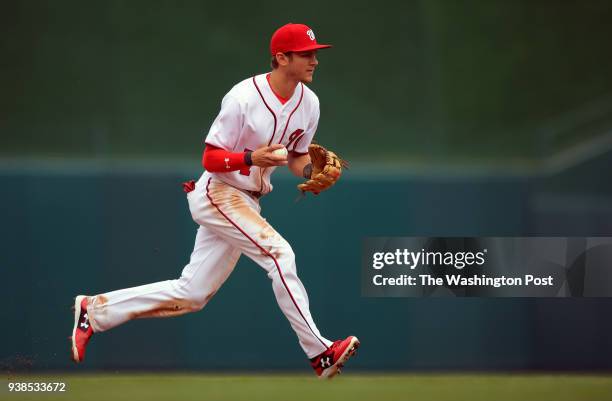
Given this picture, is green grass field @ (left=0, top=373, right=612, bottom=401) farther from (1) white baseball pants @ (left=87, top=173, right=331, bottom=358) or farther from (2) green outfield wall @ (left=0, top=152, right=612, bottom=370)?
(1) white baseball pants @ (left=87, top=173, right=331, bottom=358)

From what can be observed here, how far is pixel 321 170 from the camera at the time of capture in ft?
18.9

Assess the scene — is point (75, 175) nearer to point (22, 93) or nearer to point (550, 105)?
point (22, 93)

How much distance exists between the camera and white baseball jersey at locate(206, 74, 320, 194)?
5.64 m

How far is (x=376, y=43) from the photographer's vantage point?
7.39 meters

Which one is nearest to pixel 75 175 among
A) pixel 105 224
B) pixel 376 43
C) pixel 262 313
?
pixel 105 224

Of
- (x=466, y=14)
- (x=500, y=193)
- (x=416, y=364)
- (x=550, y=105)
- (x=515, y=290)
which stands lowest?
(x=416, y=364)

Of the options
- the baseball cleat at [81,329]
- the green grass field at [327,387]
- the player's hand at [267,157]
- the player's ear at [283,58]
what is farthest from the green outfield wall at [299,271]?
the player's hand at [267,157]

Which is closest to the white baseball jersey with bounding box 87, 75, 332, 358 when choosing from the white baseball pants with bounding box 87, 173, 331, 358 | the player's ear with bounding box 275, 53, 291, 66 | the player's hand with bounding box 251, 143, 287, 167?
the white baseball pants with bounding box 87, 173, 331, 358

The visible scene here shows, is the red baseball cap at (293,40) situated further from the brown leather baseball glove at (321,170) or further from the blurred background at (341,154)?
the blurred background at (341,154)

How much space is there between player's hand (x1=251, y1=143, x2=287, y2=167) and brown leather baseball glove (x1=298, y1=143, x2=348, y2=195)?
253mm

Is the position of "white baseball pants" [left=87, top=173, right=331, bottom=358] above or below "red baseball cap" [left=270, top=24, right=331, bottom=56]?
below

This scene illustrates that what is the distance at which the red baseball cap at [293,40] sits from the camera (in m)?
5.68

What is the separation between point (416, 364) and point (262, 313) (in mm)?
1006

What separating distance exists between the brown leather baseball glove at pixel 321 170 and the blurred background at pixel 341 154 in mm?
1539
